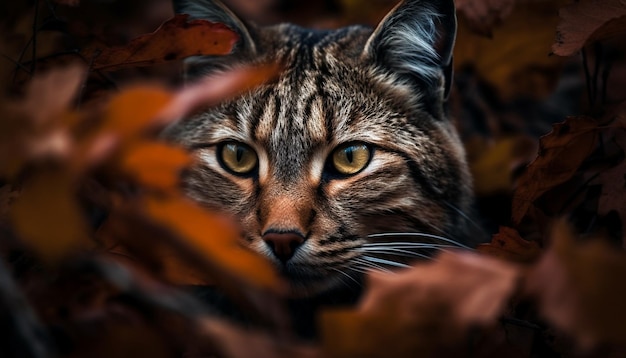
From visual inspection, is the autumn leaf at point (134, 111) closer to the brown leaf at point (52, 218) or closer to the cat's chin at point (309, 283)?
the brown leaf at point (52, 218)

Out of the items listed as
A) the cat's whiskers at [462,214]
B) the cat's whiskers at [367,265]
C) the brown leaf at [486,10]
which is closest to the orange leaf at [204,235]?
the cat's whiskers at [367,265]

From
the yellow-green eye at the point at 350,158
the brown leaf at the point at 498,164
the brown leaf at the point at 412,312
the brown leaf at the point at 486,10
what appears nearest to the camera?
the brown leaf at the point at 412,312

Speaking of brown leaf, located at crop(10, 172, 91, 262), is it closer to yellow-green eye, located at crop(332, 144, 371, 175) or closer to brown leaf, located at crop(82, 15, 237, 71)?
brown leaf, located at crop(82, 15, 237, 71)

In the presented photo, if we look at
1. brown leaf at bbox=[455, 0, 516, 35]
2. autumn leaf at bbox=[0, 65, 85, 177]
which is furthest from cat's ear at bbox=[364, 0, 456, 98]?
autumn leaf at bbox=[0, 65, 85, 177]

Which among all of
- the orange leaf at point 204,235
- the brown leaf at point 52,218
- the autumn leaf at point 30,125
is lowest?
the orange leaf at point 204,235

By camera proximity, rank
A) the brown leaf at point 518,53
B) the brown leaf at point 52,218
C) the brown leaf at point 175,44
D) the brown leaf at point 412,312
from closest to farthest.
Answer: the brown leaf at point 52,218 < the brown leaf at point 412,312 < the brown leaf at point 175,44 < the brown leaf at point 518,53

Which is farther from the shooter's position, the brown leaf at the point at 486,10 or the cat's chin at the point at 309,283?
the brown leaf at the point at 486,10
